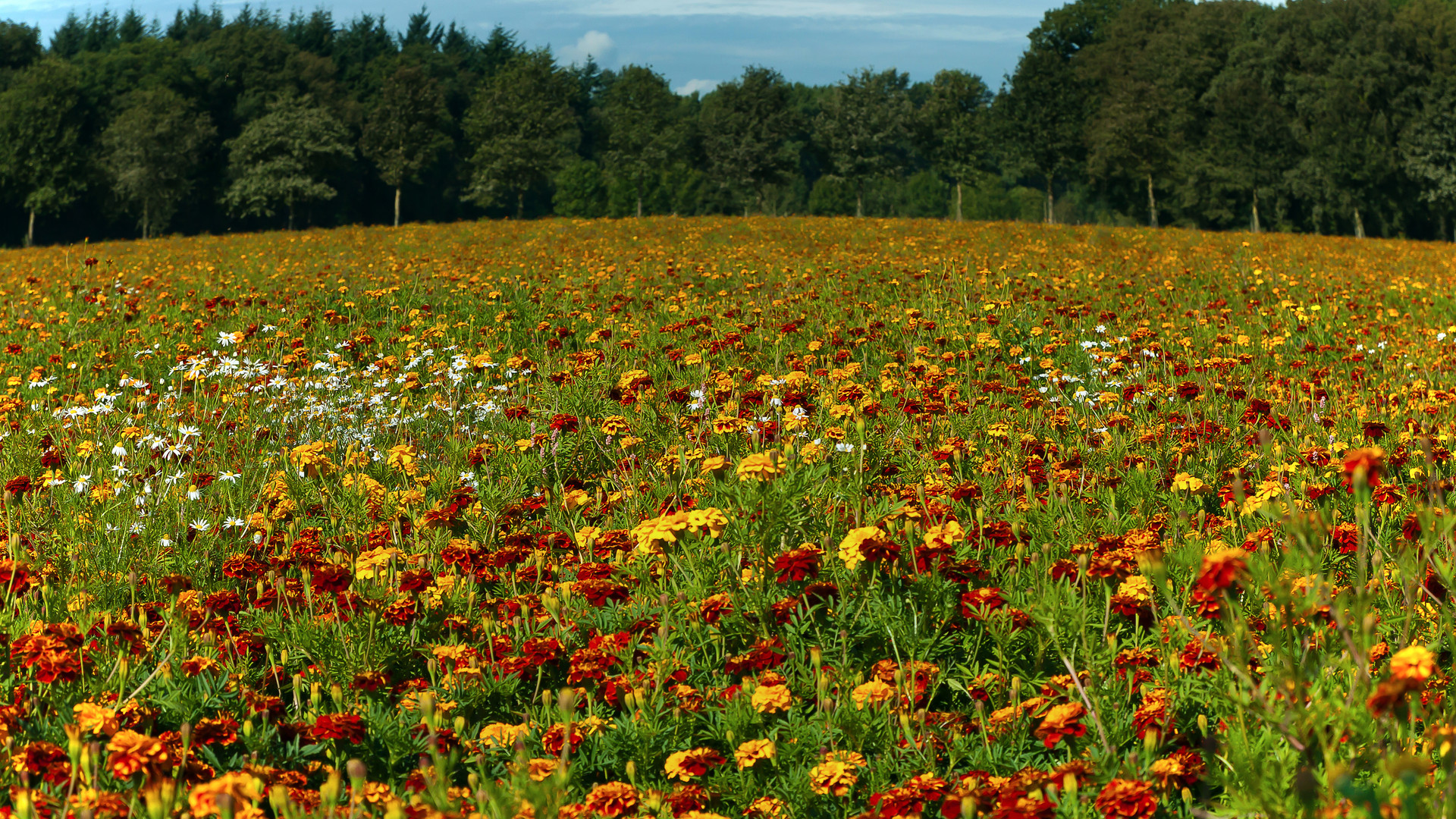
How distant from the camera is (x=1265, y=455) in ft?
14.8

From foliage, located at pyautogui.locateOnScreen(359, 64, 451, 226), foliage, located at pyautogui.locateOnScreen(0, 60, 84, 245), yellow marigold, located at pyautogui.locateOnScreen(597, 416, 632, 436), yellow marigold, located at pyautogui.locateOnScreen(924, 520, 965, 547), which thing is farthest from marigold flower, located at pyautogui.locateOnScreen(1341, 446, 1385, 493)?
foliage, located at pyautogui.locateOnScreen(0, 60, 84, 245)

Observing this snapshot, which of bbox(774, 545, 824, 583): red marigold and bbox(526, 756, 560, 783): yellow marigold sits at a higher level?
bbox(774, 545, 824, 583): red marigold

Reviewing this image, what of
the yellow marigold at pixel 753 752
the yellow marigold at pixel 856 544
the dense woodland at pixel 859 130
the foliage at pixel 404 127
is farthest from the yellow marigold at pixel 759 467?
the foliage at pixel 404 127

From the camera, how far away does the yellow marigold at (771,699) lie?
2492 mm

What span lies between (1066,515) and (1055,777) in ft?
5.69

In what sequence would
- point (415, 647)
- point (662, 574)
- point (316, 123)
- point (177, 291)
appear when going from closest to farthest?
1. point (415, 647)
2. point (662, 574)
3. point (177, 291)
4. point (316, 123)

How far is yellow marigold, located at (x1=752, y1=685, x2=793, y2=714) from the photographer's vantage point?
2492mm

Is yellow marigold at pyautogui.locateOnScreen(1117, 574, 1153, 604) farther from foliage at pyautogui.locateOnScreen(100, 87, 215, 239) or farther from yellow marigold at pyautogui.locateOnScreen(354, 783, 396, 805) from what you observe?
foliage at pyautogui.locateOnScreen(100, 87, 215, 239)

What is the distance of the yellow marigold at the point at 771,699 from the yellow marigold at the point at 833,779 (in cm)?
27

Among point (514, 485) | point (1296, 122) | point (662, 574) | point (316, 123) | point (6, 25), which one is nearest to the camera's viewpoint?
point (662, 574)

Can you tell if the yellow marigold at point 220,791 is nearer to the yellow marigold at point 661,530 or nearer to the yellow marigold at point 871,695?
the yellow marigold at point 661,530

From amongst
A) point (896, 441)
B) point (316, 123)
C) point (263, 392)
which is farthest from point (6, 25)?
point (896, 441)

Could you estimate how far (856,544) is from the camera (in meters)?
2.61

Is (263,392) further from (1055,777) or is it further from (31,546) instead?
(1055,777)
